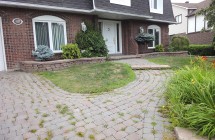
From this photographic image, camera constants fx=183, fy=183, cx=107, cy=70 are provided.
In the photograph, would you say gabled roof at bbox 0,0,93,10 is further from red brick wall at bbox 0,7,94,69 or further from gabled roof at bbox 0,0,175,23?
red brick wall at bbox 0,7,94,69

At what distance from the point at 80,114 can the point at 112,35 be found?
10569 mm

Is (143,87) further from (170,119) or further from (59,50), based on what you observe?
(59,50)

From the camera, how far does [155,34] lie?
16.1m

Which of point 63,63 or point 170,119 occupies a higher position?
point 63,63

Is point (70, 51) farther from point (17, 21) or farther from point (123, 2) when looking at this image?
point (123, 2)

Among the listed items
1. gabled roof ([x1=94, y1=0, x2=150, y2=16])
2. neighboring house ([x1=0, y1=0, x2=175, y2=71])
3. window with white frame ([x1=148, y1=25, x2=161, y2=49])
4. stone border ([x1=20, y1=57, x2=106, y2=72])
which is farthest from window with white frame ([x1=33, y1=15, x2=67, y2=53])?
window with white frame ([x1=148, y1=25, x2=161, y2=49])

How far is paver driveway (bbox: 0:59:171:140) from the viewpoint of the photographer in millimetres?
3002

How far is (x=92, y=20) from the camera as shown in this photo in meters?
11.4

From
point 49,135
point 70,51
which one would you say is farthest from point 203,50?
point 49,135

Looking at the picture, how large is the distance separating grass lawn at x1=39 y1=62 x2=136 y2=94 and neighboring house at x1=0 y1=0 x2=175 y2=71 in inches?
91.9

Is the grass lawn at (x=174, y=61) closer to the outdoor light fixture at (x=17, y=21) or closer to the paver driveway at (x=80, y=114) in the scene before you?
the paver driveway at (x=80, y=114)

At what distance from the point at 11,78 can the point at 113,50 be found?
8.16 m

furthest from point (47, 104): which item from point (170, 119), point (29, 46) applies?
point (29, 46)

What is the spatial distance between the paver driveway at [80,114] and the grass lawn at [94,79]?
41 cm
